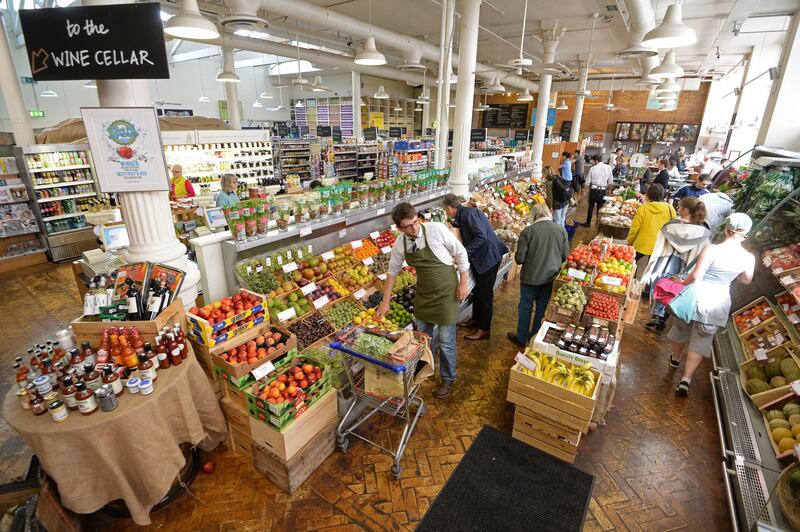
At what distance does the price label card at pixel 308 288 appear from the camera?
162 inches

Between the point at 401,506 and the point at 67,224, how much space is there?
9870 mm

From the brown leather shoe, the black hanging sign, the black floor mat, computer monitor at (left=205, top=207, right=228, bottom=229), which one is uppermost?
the black hanging sign

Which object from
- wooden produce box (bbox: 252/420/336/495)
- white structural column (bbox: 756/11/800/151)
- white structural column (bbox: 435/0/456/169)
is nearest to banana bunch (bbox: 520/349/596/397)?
wooden produce box (bbox: 252/420/336/495)

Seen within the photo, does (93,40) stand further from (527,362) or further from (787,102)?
(787,102)

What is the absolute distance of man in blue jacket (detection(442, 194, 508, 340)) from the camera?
457 centimetres

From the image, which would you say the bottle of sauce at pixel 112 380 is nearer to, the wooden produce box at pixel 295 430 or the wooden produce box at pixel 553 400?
the wooden produce box at pixel 295 430

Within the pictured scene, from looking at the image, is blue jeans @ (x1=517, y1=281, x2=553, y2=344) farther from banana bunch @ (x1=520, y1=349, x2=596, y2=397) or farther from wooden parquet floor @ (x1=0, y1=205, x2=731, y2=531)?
banana bunch @ (x1=520, y1=349, x2=596, y2=397)

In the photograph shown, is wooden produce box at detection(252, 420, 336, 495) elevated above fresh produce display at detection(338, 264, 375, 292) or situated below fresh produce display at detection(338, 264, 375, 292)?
below

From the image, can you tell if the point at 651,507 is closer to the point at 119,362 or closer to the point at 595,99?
the point at 119,362

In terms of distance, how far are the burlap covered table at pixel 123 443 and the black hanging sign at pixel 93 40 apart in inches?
81.6

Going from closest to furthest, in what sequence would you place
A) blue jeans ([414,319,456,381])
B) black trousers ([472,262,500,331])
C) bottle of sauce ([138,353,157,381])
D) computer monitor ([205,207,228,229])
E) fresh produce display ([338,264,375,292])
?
1. bottle of sauce ([138,353,157,381])
2. blue jeans ([414,319,456,381])
3. fresh produce display ([338,264,375,292])
4. black trousers ([472,262,500,331])
5. computer monitor ([205,207,228,229])

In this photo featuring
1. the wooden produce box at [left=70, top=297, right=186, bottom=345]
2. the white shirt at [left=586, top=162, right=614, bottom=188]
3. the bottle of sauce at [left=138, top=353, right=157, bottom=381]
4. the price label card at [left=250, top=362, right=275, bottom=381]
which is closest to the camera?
the bottle of sauce at [left=138, top=353, right=157, bottom=381]

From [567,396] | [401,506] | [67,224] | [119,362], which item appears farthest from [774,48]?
[67,224]

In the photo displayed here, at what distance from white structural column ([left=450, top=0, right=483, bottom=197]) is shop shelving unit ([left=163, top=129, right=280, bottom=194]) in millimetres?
6200
